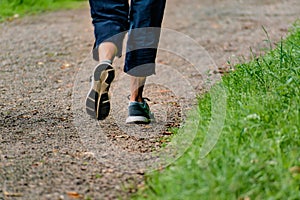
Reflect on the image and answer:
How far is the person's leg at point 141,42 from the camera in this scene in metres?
4.09

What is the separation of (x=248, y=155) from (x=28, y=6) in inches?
344

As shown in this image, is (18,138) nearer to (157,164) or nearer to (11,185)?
(11,185)

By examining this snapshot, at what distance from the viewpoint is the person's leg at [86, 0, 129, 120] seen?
3.99 meters

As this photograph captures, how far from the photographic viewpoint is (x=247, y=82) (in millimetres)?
4164

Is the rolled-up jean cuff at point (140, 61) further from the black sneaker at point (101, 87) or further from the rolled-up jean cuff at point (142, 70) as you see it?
the black sneaker at point (101, 87)

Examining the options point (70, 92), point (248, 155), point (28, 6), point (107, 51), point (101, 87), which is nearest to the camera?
point (248, 155)

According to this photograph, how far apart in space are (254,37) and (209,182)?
5.47 metres

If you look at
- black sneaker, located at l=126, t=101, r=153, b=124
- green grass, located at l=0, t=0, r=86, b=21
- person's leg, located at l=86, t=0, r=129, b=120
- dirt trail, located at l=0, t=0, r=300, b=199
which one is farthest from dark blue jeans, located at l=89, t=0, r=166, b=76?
green grass, located at l=0, t=0, r=86, b=21

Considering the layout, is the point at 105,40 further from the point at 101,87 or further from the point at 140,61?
the point at 101,87

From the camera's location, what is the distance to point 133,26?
13.6 feet

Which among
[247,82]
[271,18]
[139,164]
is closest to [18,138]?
[139,164]

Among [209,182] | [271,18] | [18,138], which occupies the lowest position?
[271,18]

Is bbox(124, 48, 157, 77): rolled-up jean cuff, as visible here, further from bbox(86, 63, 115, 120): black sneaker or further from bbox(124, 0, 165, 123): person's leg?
bbox(86, 63, 115, 120): black sneaker

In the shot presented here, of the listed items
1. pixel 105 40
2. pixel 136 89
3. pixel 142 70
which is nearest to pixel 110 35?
pixel 105 40
